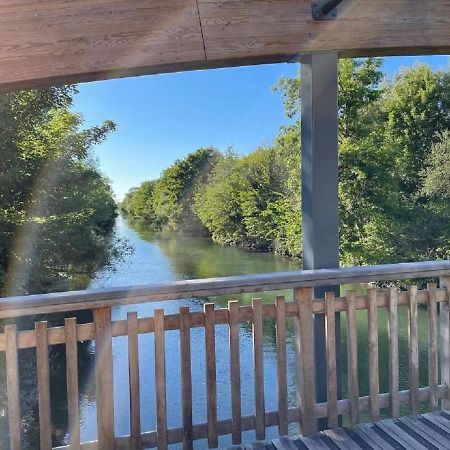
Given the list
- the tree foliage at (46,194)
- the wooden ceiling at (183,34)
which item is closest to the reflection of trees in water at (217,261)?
the tree foliage at (46,194)

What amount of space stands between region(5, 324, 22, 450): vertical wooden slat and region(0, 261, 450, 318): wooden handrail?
0.08 meters

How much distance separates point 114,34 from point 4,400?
5.24m

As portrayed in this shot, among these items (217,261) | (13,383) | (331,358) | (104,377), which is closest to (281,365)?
(331,358)

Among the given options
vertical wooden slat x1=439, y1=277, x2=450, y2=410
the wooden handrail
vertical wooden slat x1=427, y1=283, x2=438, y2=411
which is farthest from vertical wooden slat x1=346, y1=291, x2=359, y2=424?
vertical wooden slat x1=439, y1=277, x2=450, y2=410

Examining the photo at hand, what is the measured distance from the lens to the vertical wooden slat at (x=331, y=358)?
190 cm

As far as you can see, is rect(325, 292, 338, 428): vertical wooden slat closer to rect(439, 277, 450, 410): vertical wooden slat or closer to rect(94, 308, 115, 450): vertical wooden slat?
rect(439, 277, 450, 410): vertical wooden slat

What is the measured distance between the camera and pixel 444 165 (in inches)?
479

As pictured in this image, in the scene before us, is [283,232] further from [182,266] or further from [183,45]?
[183,45]

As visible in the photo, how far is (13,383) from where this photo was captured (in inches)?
62.7

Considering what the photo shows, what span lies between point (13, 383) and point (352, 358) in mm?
1333

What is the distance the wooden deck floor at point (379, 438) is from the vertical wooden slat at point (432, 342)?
125mm

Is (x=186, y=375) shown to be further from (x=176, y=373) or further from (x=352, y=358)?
(x=176, y=373)

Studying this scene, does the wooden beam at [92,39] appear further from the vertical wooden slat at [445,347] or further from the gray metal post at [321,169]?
the vertical wooden slat at [445,347]

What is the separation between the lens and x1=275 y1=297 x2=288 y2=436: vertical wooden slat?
1842 millimetres
